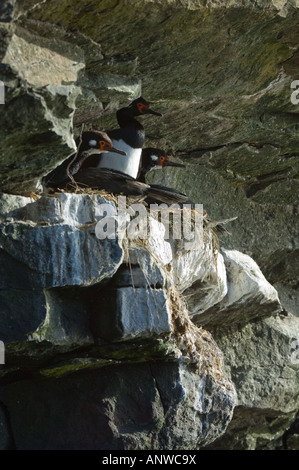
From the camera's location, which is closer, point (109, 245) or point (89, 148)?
point (109, 245)

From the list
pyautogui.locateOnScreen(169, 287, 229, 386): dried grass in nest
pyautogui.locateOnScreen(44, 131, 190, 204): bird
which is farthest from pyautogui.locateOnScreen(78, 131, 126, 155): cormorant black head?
pyautogui.locateOnScreen(169, 287, 229, 386): dried grass in nest

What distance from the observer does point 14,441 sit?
5340mm

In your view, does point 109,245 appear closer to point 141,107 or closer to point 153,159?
point 141,107

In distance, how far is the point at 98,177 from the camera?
6547 millimetres

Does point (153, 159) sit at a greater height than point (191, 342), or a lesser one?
greater

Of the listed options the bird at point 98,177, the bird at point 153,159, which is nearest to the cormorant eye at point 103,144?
the bird at point 98,177

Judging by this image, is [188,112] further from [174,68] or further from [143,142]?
[174,68]

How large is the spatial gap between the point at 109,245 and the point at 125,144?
2040 millimetres

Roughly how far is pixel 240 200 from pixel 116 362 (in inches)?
117

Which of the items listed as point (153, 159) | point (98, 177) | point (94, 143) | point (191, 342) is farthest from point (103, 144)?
point (191, 342)

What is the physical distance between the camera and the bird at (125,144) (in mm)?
6980

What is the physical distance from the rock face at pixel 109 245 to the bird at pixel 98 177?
0.24 m

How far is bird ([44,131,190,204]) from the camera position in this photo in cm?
636

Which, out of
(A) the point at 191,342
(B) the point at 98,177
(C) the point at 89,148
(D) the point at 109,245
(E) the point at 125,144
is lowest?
(A) the point at 191,342
